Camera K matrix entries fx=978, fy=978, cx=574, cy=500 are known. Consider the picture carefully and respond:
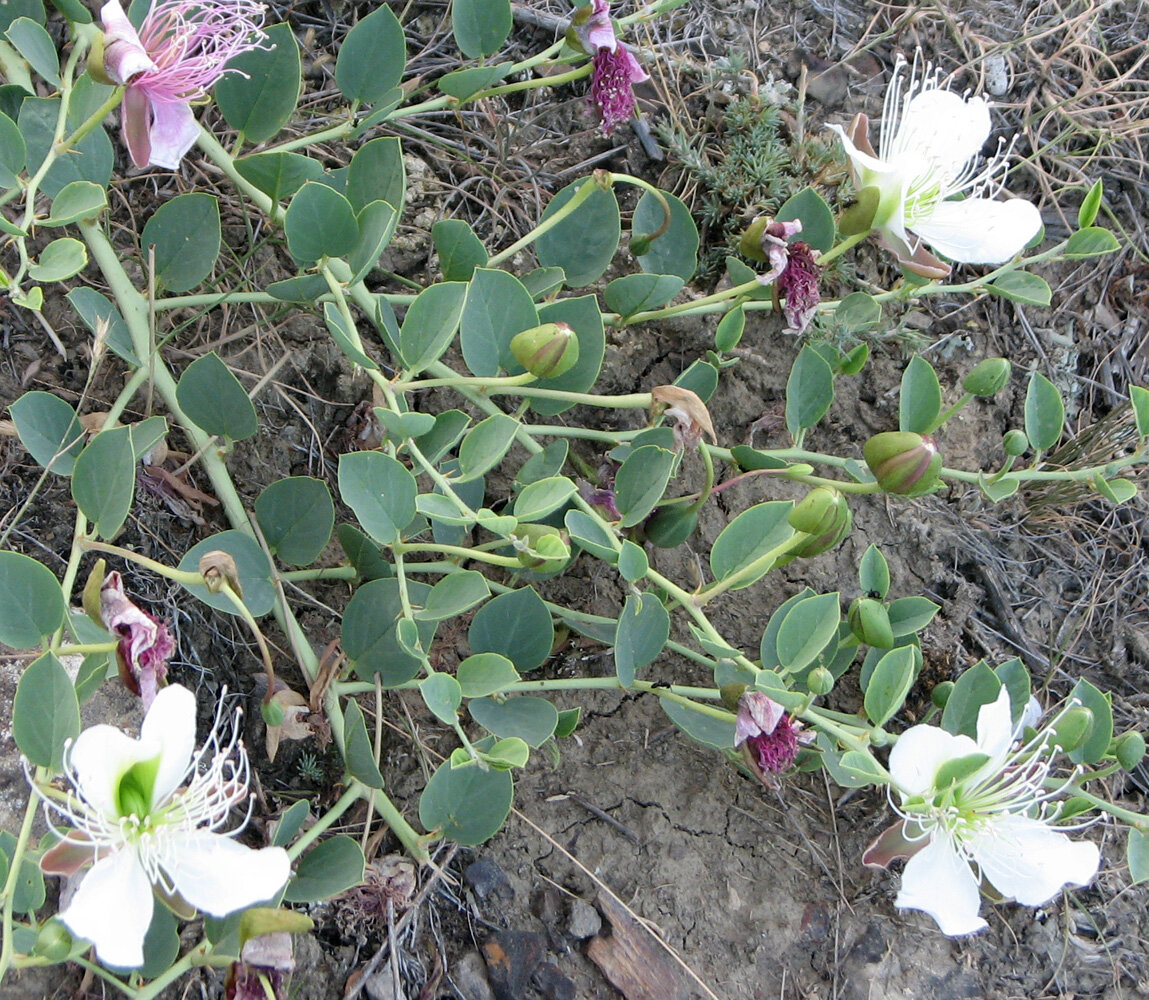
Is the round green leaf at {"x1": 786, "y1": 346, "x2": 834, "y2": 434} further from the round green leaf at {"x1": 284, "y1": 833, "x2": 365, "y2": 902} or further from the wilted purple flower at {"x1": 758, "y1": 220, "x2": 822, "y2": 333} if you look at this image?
the round green leaf at {"x1": 284, "y1": 833, "x2": 365, "y2": 902}

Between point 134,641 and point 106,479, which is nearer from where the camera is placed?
point 134,641

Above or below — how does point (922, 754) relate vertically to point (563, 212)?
below

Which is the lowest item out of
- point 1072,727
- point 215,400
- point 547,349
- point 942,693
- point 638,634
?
point 942,693

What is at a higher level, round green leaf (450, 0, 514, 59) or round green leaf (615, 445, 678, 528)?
round green leaf (450, 0, 514, 59)

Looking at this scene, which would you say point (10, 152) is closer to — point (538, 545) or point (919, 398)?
point (538, 545)

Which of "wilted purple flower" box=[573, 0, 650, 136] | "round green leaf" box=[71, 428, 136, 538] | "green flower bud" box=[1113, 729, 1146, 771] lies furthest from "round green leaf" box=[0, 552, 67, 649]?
"green flower bud" box=[1113, 729, 1146, 771]

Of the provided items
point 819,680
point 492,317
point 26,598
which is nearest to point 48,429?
point 26,598
